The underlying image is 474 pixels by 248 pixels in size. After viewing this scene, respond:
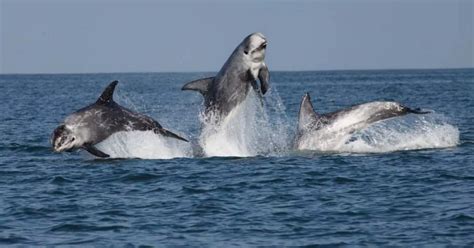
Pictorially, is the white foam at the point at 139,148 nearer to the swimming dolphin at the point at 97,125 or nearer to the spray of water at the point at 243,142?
the spray of water at the point at 243,142

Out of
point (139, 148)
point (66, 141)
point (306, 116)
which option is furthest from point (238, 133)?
point (66, 141)

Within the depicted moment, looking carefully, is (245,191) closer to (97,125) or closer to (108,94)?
(97,125)

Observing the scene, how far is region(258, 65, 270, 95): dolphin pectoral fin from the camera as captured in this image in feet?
89.2

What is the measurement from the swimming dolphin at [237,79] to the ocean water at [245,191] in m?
0.47

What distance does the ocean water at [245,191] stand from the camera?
63.5ft

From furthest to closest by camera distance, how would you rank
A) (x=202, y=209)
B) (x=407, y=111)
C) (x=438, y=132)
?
(x=438, y=132) → (x=407, y=111) → (x=202, y=209)

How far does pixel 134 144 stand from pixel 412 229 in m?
12.6

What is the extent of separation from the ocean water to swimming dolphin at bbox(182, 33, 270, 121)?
47 cm

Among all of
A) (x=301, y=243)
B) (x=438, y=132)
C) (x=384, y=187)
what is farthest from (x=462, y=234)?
(x=438, y=132)

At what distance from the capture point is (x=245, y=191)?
938 inches

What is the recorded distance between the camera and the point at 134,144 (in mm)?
30250

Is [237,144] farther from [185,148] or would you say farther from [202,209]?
[202,209]

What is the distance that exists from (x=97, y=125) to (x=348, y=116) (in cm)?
759

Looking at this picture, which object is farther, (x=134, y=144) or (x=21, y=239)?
(x=134, y=144)
